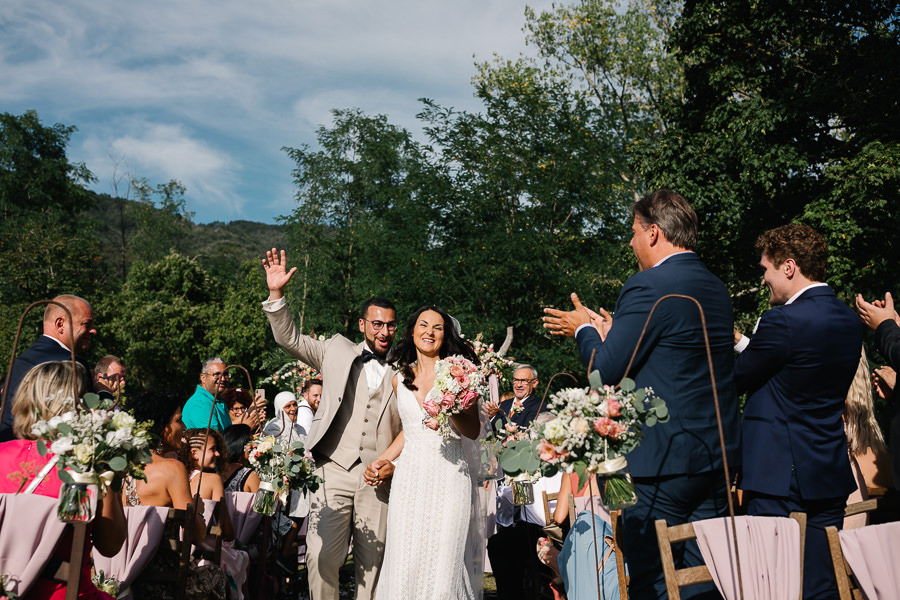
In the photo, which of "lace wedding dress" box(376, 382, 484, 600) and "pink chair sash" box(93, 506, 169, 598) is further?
"lace wedding dress" box(376, 382, 484, 600)

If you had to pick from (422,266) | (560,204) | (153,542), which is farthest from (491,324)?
(153,542)

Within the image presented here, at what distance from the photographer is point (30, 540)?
9.43ft

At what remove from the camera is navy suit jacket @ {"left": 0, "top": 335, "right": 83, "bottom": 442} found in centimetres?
477

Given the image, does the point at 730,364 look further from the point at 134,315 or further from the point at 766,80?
the point at 134,315

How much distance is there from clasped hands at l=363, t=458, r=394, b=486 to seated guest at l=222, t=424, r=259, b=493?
1.84 metres

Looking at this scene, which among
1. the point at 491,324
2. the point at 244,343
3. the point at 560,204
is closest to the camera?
the point at 491,324

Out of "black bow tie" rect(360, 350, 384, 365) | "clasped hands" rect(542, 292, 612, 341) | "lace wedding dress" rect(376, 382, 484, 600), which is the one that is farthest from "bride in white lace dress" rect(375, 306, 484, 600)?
"clasped hands" rect(542, 292, 612, 341)

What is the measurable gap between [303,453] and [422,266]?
513 inches

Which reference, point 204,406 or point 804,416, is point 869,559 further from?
point 204,406

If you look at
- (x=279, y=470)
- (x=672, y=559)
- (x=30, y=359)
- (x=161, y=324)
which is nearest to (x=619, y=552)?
(x=672, y=559)

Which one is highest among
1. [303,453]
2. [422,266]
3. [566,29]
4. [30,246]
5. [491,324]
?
[566,29]

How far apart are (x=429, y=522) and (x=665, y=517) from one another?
209cm

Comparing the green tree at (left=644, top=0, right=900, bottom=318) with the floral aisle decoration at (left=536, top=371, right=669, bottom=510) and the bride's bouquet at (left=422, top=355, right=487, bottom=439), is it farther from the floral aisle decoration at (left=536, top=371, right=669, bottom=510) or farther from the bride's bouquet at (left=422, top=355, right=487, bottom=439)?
the floral aisle decoration at (left=536, top=371, right=669, bottom=510)

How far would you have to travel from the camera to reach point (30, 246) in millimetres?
31500
